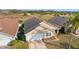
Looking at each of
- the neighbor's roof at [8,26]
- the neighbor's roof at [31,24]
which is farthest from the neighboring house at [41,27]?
the neighbor's roof at [8,26]

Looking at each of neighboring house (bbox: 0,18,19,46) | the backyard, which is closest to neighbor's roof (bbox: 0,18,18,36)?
neighboring house (bbox: 0,18,19,46)

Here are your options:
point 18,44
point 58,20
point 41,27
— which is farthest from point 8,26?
point 58,20

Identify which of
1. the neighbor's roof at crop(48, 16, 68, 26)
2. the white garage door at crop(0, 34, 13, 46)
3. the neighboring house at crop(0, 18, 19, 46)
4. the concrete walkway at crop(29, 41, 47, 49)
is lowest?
the concrete walkway at crop(29, 41, 47, 49)

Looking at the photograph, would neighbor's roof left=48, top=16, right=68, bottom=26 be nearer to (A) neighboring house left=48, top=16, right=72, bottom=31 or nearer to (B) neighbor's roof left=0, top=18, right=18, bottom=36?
(A) neighboring house left=48, top=16, right=72, bottom=31

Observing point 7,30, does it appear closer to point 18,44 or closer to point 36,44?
point 18,44
